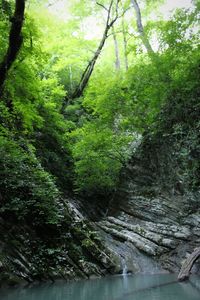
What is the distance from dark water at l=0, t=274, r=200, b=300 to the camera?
7140 millimetres

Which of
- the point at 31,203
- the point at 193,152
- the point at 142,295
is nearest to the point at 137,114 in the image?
the point at 193,152

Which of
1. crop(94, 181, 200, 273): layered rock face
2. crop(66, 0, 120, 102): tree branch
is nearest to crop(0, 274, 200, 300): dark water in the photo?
crop(94, 181, 200, 273): layered rock face

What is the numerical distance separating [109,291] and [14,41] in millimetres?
6977

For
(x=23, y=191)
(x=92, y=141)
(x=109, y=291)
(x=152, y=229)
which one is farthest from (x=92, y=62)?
(x=109, y=291)

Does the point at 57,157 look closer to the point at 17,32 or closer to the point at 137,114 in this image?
the point at 137,114

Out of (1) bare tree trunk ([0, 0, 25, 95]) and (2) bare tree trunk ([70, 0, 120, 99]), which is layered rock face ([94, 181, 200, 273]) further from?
(2) bare tree trunk ([70, 0, 120, 99])

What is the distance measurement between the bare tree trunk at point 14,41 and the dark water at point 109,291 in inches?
218

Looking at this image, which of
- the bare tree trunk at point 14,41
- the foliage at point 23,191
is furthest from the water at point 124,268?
the bare tree trunk at point 14,41

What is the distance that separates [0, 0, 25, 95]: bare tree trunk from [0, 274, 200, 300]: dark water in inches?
218

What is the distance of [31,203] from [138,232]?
5.84 m

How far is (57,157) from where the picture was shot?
16953 mm

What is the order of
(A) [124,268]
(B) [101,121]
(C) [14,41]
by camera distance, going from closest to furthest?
(C) [14,41]
(A) [124,268]
(B) [101,121]

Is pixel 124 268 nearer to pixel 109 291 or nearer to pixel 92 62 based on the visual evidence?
pixel 109 291

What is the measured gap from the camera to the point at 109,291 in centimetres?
798
